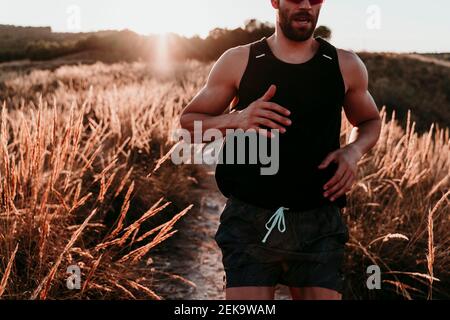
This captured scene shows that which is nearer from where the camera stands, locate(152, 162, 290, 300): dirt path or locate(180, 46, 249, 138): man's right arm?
locate(180, 46, 249, 138): man's right arm

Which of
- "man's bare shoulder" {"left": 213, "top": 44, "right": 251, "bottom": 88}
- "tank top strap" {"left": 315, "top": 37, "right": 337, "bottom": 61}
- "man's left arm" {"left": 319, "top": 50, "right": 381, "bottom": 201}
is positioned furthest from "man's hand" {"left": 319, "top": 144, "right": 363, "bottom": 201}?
"man's bare shoulder" {"left": 213, "top": 44, "right": 251, "bottom": 88}

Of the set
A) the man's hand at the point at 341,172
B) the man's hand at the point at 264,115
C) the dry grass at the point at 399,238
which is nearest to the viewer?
the man's hand at the point at 264,115

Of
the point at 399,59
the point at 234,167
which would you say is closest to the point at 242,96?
the point at 234,167

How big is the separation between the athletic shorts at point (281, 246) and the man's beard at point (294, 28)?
0.67 m

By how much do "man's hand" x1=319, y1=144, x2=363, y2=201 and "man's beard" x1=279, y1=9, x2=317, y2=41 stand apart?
1.54ft

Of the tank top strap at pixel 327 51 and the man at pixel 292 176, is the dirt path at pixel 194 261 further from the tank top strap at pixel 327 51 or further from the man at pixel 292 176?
the tank top strap at pixel 327 51

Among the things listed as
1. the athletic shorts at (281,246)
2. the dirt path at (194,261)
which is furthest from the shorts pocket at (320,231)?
the dirt path at (194,261)

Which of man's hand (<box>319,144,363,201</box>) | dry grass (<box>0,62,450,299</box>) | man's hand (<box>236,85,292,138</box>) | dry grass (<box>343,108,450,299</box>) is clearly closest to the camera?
man's hand (<box>236,85,292,138</box>)

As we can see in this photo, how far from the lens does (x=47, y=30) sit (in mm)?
64000

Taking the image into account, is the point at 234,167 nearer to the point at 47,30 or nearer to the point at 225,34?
the point at 225,34

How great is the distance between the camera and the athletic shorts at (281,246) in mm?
2014

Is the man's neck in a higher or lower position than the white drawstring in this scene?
higher

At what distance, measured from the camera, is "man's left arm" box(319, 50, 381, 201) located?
6.64 ft

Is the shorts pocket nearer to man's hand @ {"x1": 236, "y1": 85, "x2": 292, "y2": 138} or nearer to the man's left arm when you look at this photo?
the man's left arm
